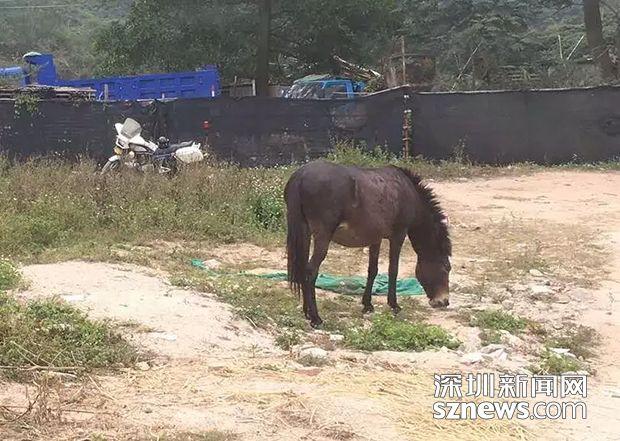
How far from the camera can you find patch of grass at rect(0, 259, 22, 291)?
5.92 metres

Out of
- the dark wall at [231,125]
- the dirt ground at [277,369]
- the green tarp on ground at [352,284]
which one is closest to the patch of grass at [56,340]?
the dirt ground at [277,369]

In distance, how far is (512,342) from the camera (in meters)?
5.90

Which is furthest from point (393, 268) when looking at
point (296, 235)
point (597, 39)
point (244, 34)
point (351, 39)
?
point (597, 39)

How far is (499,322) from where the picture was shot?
6301mm

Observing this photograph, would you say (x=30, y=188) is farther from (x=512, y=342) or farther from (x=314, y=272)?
(x=512, y=342)

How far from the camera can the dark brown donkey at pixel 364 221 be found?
6.34m

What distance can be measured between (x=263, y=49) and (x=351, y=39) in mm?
2800

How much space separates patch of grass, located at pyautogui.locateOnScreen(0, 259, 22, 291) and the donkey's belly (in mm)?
2698

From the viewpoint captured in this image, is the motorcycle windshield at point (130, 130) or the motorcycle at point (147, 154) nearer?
the motorcycle at point (147, 154)

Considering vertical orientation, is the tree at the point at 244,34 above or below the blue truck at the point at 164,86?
above

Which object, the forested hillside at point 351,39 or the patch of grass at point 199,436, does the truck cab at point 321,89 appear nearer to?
the forested hillside at point 351,39

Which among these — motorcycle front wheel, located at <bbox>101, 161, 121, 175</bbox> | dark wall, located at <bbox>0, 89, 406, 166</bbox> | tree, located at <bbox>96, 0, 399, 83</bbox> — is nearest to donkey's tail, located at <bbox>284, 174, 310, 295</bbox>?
motorcycle front wheel, located at <bbox>101, 161, 121, 175</bbox>

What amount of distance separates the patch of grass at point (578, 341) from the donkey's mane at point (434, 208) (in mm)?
1445

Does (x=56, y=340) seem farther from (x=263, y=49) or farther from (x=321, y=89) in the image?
(x=263, y=49)
